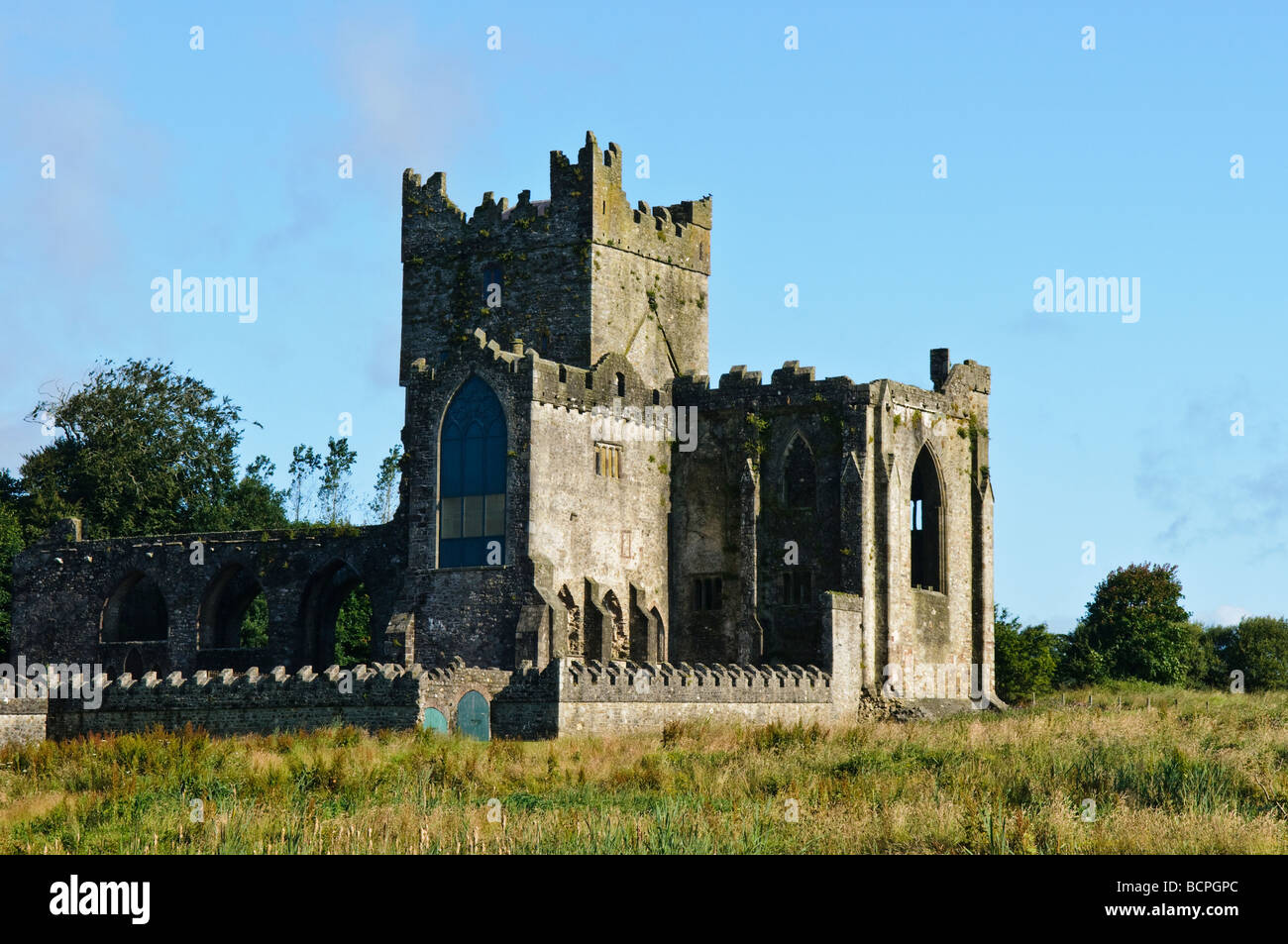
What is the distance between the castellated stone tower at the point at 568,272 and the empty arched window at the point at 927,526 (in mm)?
7436

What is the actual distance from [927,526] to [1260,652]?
103ft

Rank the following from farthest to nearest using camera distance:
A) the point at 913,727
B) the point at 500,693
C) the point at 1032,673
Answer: the point at 1032,673 → the point at 913,727 → the point at 500,693

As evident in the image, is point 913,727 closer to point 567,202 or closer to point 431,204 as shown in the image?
point 567,202

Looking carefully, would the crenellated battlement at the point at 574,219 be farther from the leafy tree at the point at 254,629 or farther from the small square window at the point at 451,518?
the leafy tree at the point at 254,629

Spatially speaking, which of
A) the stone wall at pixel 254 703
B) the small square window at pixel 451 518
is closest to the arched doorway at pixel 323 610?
the small square window at pixel 451 518

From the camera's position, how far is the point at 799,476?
5112 centimetres

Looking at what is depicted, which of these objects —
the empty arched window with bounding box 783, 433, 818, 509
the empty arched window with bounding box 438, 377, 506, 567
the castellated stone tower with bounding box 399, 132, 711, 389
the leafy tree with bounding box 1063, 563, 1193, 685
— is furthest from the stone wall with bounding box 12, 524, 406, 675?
the leafy tree with bounding box 1063, 563, 1193, 685

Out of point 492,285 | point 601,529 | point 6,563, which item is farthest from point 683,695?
point 6,563

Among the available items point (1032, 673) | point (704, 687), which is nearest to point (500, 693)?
point (704, 687)

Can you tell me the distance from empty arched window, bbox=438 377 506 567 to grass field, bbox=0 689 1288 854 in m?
10.1

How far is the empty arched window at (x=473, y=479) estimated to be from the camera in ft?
153
